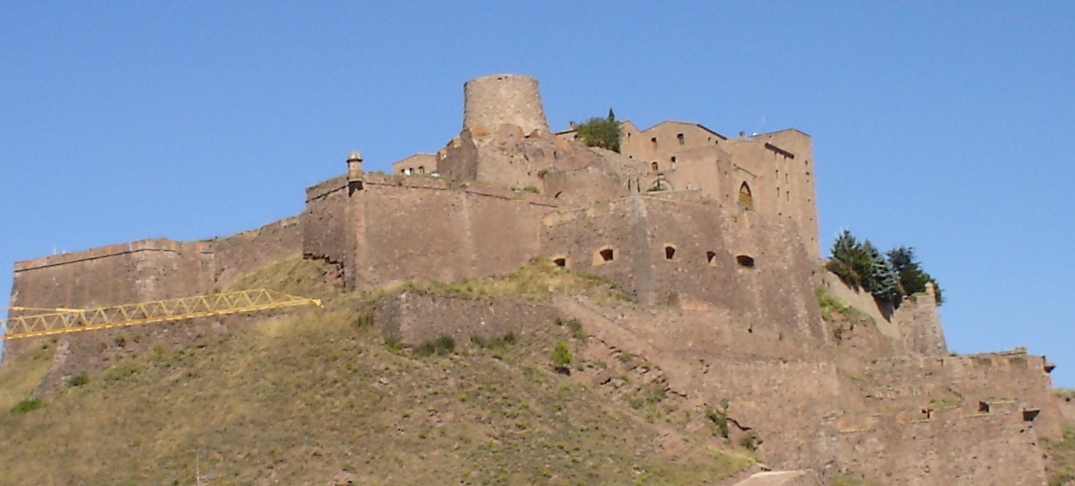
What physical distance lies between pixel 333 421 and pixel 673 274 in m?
13.2

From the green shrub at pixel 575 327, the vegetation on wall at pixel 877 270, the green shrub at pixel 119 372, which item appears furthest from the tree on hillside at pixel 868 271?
the green shrub at pixel 119 372

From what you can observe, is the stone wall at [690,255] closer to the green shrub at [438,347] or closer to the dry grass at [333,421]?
the dry grass at [333,421]

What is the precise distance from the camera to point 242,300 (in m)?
50.9

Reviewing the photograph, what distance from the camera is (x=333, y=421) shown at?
133 feet

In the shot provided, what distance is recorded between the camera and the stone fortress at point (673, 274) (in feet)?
144

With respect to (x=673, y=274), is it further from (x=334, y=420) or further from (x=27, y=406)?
(x=27, y=406)

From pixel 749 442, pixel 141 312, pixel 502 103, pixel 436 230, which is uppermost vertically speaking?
pixel 502 103

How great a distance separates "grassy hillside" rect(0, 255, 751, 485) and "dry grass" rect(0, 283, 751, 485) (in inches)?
1.6

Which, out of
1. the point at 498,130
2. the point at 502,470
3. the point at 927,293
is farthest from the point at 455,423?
the point at 927,293

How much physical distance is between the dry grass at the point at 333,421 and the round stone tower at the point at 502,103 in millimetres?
12153

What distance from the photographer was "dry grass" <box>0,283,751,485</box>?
39.5 metres

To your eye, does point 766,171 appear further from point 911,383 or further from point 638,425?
point 638,425

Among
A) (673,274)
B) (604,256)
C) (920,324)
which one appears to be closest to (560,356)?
(673,274)

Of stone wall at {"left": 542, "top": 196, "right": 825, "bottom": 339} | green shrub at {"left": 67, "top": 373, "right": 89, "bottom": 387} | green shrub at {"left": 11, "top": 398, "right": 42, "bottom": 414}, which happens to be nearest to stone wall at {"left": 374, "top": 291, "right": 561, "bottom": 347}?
stone wall at {"left": 542, "top": 196, "right": 825, "bottom": 339}
